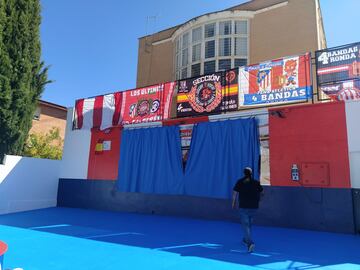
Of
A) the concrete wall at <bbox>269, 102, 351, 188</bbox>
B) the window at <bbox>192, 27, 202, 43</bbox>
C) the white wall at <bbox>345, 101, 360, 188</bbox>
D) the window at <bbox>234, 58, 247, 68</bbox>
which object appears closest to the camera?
the white wall at <bbox>345, 101, 360, 188</bbox>

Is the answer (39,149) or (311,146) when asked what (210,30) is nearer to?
(311,146)

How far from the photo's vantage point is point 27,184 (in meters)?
12.6

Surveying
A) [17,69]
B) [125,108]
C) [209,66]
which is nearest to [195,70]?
[209,66]

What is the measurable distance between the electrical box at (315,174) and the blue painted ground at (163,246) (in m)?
1.37

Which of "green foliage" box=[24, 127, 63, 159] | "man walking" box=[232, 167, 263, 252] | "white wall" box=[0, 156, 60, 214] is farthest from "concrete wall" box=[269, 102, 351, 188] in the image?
"green foliage" box=[24, 127, 63, 159]

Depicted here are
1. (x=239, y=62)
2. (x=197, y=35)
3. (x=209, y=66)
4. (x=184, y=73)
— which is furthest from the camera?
(x=184, y=73)

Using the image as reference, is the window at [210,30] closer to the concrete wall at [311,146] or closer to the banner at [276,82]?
the banner at [276,82]

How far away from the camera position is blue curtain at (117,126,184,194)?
35.6ft

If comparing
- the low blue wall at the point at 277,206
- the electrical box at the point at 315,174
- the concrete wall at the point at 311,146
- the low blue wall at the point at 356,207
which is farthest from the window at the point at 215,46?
the low blue wall at the point at 356,207

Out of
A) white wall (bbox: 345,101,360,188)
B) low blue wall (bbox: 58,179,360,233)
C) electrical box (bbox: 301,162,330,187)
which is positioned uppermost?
white wall (bbox: 345,101,360,188)

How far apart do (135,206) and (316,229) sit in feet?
21.6

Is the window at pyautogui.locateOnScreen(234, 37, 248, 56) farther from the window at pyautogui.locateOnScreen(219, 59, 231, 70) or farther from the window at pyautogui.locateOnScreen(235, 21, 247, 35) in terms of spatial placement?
the window at pyautogui.locateOnScreen(219, 59, 231, 70)

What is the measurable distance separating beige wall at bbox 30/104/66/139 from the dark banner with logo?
59.0 feet

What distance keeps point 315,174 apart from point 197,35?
979 cm
